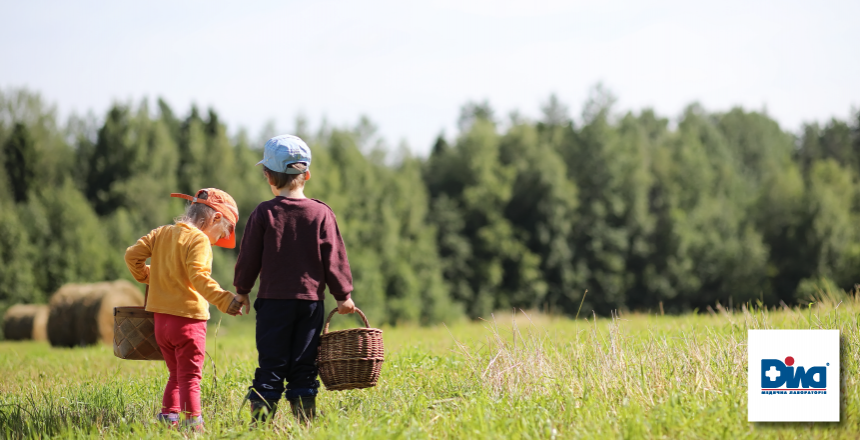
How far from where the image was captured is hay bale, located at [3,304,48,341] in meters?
18.3

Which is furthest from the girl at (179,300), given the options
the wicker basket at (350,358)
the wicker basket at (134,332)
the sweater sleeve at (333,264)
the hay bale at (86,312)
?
the hay bale at (86,312)

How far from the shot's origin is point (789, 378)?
4234 millimetres

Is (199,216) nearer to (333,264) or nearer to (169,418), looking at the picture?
(333,264)

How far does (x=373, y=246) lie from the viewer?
4450 cm

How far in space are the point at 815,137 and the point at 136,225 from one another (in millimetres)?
48451

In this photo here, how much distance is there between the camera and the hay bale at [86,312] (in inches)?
577

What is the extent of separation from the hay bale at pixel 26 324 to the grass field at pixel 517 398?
1372cm

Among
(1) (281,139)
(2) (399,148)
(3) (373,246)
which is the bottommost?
(3) (373,246)

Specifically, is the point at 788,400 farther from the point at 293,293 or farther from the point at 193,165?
the point at 193,165

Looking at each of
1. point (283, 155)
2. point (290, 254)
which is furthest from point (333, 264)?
point (283, 155)

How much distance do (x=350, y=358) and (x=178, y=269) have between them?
1.30m

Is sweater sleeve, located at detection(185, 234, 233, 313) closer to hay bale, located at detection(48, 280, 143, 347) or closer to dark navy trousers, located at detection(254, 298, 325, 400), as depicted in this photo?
dark navy trousers, located at detection(254, 298, 325, 400)

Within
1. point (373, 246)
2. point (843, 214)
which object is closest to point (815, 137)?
point (843, 214)

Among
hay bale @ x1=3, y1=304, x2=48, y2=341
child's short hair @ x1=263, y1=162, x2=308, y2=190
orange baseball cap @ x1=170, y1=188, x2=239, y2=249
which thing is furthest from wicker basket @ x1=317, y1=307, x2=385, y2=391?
hay bale @ x1=3, y1=304, x2=48, y2=341
